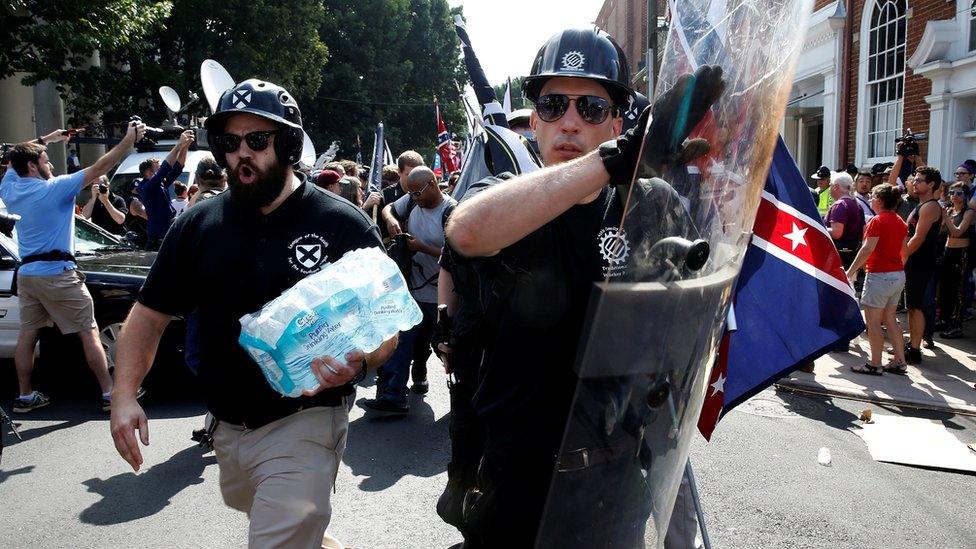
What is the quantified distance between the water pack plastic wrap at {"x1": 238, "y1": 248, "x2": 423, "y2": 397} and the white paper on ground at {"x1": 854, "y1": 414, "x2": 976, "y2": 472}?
4407 millimetres

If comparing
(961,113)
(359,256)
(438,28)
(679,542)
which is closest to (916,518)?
(679,542)

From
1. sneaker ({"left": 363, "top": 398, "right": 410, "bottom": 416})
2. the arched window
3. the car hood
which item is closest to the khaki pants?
sneaker ({"left": 363, "top": 398, "right": 410, "bottom": 416})

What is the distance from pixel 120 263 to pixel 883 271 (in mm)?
7498

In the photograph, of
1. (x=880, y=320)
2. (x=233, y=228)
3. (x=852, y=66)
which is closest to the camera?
(x=233, y=228)

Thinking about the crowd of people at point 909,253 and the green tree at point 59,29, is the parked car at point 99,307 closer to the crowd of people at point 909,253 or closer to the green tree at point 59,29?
the crowd of people at point 909,253

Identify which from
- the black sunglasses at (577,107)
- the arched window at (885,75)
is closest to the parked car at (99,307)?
the black sunglasses at (577,107)

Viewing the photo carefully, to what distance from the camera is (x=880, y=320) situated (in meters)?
8.26

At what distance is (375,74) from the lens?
131 feet

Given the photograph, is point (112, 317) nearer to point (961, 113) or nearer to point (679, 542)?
point (679, 542)

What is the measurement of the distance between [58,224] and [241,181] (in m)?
4.22

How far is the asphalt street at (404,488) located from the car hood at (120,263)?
1.23 meters

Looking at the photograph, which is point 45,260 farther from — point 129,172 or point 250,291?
point 129,172

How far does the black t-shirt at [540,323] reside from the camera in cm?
205

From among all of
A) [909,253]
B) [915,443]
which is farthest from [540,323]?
[909,253]
